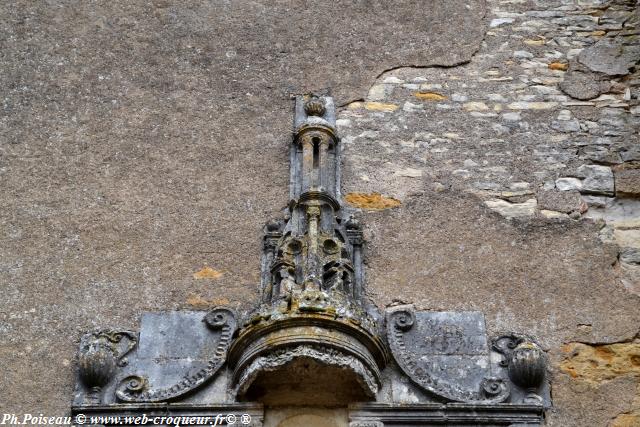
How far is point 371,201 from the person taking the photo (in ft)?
20.4

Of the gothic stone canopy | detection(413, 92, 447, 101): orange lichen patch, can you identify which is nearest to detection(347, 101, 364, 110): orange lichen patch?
detection(413, 92, 447, 101): orange lichen patch

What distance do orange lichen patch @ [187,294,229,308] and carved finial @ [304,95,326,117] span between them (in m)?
1.27

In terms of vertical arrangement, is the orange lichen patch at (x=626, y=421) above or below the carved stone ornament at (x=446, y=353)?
below

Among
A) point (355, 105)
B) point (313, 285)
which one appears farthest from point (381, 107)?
point (313, 285)

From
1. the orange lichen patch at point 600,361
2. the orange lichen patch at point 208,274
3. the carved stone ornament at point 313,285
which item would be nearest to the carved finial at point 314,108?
the carved stone ornament at point 313,285

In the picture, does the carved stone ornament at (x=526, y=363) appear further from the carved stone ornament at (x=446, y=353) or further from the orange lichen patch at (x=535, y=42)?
the orange lichen patch at (x=535, y=42)

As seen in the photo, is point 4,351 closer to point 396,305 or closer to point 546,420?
point 396,305

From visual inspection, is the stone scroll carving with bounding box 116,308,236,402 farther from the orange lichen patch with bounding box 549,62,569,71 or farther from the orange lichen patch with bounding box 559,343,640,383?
the orange lichen patch with bounding box 549,62,569,71

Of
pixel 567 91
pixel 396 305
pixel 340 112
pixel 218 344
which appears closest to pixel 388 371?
pixel 396 305

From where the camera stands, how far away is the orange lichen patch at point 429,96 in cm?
671

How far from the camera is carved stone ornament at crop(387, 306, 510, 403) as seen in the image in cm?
543

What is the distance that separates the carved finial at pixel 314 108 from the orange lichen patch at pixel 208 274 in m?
1.13

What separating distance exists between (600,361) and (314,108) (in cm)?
201

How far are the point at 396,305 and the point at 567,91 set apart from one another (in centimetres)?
175
